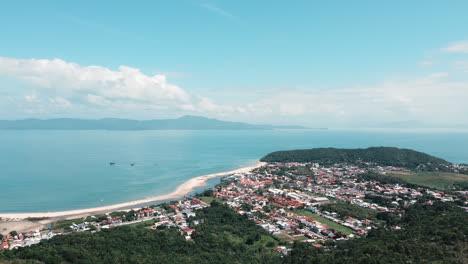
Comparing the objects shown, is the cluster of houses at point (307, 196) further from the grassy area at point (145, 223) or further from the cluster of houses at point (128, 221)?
the grassy area at point (145, 223)

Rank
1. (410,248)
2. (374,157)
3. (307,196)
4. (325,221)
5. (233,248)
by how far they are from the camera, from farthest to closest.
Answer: (374,157)
(307,196)
(325,221)
(233,248)
(410,248)

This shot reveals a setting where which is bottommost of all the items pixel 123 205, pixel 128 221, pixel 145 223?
pixel 123 205

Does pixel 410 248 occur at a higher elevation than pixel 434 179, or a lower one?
higher

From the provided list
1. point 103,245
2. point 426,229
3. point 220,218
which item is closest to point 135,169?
point 220,218

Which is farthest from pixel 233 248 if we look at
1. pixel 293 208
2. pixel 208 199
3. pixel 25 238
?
pixel 25 238

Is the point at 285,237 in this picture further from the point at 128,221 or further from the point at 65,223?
the point at 65,223

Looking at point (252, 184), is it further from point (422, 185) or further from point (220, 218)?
point (422, 185)

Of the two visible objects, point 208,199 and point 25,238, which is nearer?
point 25,238
